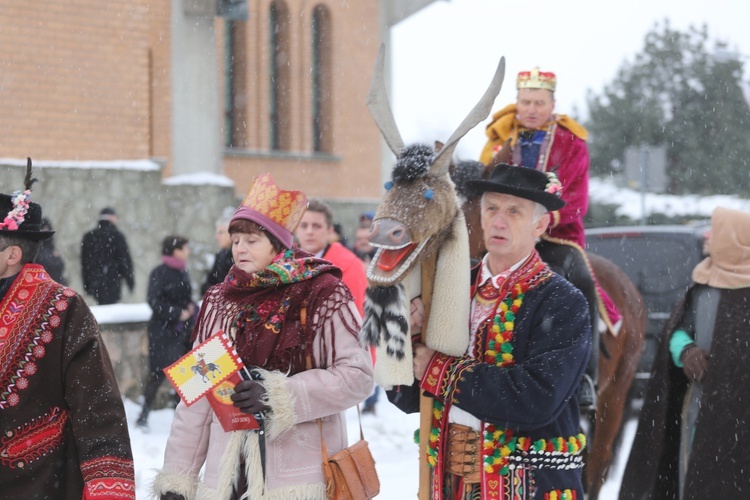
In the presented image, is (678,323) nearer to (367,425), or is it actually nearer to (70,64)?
(367,425)

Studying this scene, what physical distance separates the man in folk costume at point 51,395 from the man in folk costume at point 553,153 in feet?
9.40

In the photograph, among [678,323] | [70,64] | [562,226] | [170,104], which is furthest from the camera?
[170,104]

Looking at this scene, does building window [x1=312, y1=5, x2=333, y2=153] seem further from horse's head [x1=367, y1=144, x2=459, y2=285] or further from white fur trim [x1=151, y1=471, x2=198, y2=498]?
horse's head [x1=367, y1=144, x2=459, y2=285]

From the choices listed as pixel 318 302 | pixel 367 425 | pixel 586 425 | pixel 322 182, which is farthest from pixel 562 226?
pixel 322 182

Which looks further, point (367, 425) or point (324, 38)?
point (324, 38)

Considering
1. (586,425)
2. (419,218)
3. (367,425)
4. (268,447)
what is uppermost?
(419,218)

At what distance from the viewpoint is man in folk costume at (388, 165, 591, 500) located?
3102 millimetres

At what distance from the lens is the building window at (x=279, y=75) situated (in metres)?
19.8

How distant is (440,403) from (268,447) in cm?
63

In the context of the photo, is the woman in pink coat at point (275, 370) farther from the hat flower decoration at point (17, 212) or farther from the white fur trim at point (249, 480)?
the hat flower decoration at point (17, 212)

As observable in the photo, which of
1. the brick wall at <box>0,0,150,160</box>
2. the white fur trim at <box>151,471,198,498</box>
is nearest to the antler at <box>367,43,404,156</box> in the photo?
the white fur trim at <box>151,471,198,498</box>

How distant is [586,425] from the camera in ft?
21.9

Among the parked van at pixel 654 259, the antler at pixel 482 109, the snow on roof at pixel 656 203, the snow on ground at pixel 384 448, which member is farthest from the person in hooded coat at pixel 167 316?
the snow on roof at pixel 656 203

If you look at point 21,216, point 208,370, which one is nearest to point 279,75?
point 21,216
